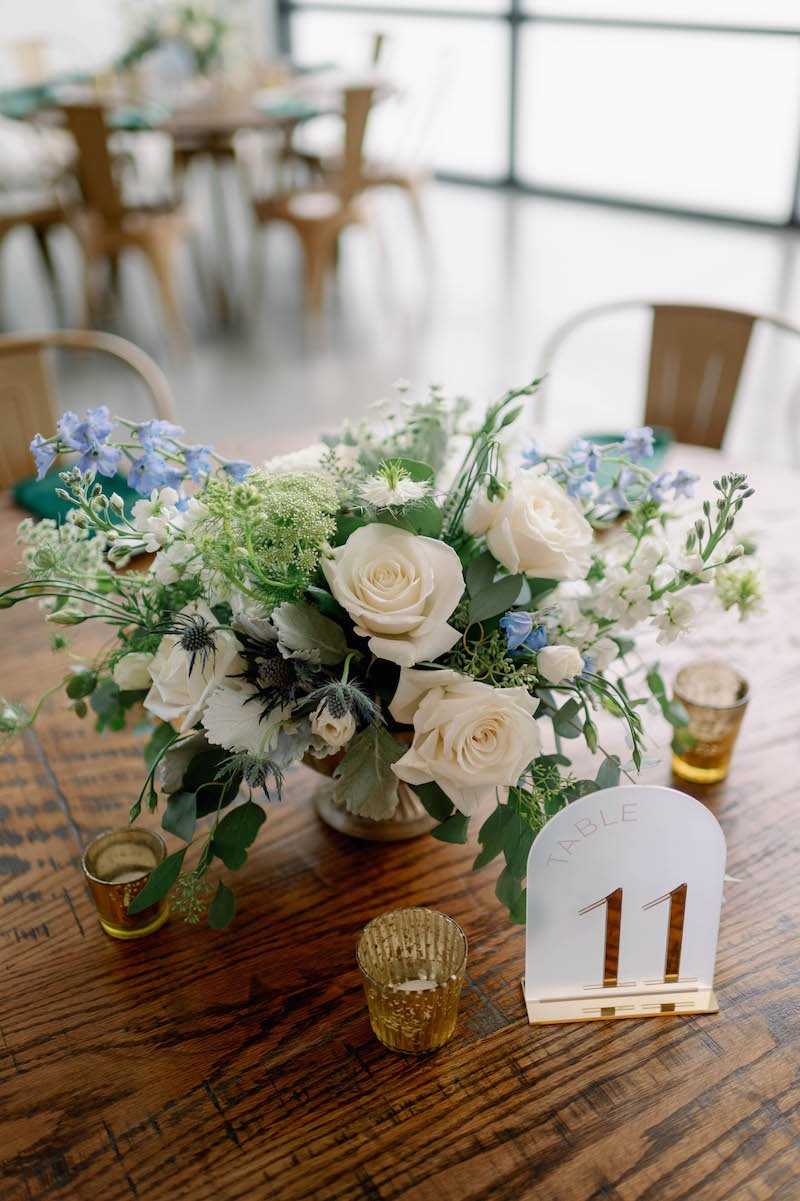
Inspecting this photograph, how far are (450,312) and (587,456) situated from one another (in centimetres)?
389

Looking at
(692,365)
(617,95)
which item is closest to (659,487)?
(692,365)

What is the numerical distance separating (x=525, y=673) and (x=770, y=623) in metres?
0.63

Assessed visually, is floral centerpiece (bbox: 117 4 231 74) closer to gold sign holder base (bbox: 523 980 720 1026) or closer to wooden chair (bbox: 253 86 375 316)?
wooden chair (bbox: 253 86 375 316)

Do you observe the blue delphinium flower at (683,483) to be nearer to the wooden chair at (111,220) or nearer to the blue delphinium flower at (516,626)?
the blue delphinium flower at (516,626)

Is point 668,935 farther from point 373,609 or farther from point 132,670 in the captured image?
point 132,670

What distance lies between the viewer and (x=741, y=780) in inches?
43.9

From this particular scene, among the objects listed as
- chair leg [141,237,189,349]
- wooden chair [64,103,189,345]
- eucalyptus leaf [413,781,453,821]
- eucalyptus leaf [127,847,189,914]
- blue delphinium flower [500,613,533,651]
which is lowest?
chair leg [141,237,189,349]

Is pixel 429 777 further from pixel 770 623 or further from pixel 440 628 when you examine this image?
pixel 770 623

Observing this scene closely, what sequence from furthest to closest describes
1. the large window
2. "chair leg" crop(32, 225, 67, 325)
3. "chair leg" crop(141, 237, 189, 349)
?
the large window < "chair leg" crop(32, 225, 67, 325) < "chair leg" crop(141, 237, 189, 349)

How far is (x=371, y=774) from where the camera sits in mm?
845

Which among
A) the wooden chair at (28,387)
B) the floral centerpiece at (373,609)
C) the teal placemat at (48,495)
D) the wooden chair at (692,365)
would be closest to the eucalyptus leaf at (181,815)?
the floral centerpiece at (373,609)

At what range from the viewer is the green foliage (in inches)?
35.6

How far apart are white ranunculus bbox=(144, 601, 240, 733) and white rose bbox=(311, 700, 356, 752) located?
9cm

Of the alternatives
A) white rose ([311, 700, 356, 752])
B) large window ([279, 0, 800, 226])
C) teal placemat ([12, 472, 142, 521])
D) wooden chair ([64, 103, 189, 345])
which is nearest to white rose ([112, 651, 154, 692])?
white rose ([311, 700, 356, 752])
